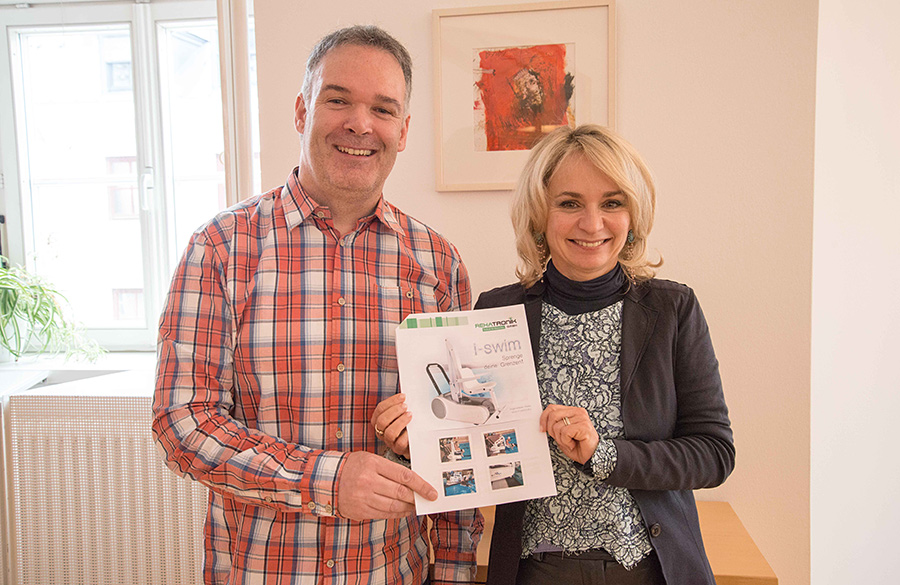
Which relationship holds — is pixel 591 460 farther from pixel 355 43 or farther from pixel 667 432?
pixel 355 43

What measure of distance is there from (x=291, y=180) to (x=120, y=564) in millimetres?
1804

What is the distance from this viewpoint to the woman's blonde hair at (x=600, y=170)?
1.24m

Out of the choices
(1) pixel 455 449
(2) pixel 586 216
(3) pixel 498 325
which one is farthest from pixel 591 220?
(1) pixel 455 449

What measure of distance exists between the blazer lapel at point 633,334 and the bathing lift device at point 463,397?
0.87ft

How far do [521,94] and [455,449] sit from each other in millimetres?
1260

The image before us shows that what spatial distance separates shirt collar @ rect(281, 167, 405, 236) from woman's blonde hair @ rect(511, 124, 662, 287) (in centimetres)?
29

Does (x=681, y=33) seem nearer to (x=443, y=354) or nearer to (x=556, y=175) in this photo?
(x=556, y=175)

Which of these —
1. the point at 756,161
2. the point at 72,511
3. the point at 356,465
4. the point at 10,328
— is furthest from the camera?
the point at 10,328

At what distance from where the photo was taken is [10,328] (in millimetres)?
2848

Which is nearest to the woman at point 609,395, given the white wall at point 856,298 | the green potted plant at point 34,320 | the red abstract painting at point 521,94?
the red abstract painting at point 521,94

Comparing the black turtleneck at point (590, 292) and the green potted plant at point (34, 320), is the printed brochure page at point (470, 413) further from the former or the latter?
the green potted plant at point (34, 320)

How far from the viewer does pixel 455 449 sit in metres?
1.16

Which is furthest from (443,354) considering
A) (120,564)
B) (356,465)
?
(120,564)

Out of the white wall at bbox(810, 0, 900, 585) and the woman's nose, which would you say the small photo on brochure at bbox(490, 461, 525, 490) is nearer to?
the woman's nose
